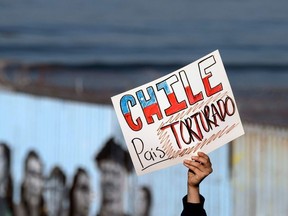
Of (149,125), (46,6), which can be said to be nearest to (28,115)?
(46,6)

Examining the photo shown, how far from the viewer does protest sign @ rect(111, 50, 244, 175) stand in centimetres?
358

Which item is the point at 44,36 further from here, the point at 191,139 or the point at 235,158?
the point at 191,139

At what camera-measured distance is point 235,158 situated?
318 inches

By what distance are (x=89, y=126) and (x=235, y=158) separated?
3.26 feet

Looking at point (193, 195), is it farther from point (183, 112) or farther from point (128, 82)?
point (128, 82)

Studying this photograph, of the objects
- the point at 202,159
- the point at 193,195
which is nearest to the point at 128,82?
the point at 202,159

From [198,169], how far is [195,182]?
0.18ft

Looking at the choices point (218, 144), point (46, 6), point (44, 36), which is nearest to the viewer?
point (218, 144)

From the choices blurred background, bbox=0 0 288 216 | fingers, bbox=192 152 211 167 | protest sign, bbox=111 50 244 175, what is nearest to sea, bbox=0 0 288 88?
blurred background, bbox=0 0 288 216

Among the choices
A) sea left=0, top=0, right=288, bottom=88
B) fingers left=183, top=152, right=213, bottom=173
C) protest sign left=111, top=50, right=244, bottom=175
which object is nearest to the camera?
fingers left=183, top=152, right=213, bottom=173

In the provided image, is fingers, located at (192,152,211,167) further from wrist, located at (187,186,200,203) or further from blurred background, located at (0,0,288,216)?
blurred background, located at (0,0,288,216)

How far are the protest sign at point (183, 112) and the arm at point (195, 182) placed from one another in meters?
0.11

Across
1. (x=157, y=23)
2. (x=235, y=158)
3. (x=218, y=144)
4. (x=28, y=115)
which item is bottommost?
(x=218, y=144)

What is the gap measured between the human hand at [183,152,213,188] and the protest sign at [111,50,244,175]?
97 millimetres
